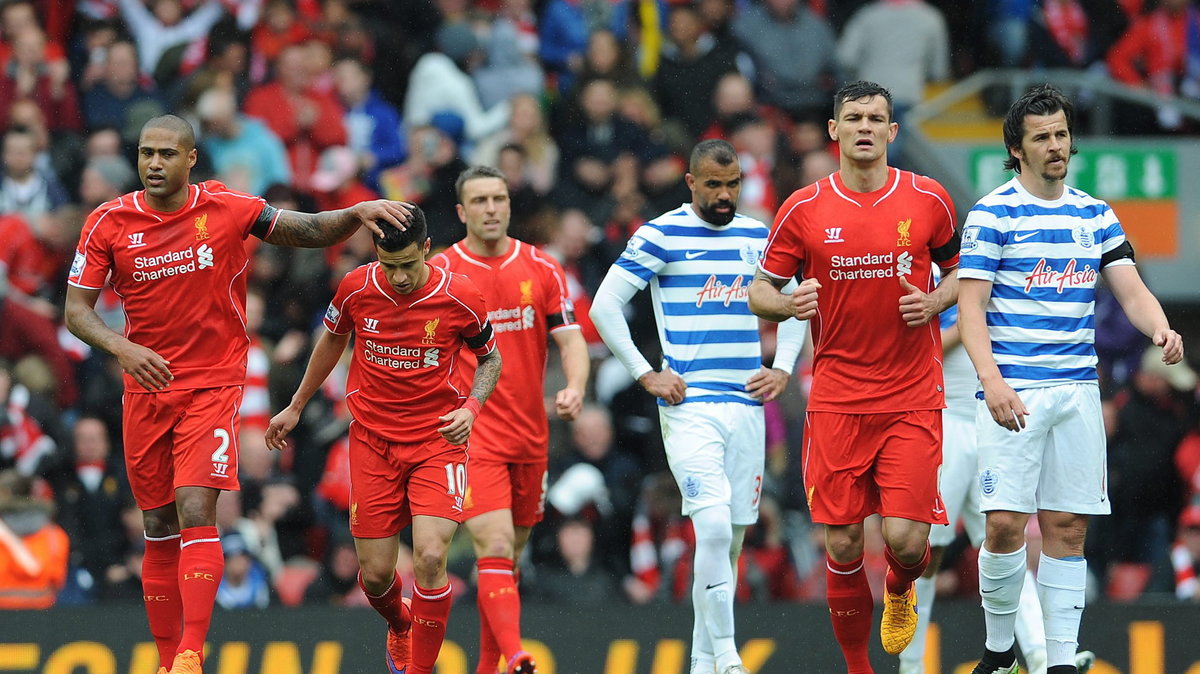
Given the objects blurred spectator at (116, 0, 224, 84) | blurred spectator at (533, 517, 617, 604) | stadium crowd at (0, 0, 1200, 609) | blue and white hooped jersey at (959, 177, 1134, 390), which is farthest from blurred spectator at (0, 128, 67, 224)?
blue and white hooped jersey at (959, 177, 1134, 390)

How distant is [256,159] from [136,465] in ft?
20.2

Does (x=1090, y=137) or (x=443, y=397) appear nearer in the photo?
(x=443, y=397)

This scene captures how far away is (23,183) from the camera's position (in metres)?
13.4

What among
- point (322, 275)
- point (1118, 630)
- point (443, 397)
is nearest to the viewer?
point (443, 397)

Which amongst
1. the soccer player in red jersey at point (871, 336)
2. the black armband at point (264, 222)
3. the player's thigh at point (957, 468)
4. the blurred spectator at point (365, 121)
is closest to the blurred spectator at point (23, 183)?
the blurred spectator at point (365, 121)

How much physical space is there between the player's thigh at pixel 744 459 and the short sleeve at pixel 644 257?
0.83 m

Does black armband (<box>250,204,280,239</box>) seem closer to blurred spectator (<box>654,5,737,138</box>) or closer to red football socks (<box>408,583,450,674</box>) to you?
red football socks (<box>408,583,450,674</box>)

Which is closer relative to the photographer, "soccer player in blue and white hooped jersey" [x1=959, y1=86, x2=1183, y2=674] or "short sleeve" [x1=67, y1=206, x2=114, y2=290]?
"soccer player in blue and white hooped jersey" [x1=959, y1=86, x2=1183, y2=674]

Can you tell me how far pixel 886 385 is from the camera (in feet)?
25.8

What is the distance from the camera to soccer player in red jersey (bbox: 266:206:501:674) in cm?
808

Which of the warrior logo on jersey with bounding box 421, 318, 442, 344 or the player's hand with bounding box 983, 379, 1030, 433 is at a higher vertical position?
the warrior logo on jersey with bounding box 421, 318, 442, 344

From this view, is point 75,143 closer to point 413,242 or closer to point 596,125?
point 596,125

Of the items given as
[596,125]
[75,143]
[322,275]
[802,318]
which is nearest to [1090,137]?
[596,125]

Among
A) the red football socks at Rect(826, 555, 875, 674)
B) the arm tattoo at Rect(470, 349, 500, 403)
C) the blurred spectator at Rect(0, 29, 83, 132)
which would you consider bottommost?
the red football socks at Rect(826, 555, 875, 674)
